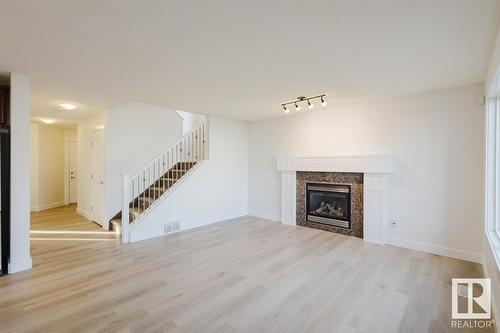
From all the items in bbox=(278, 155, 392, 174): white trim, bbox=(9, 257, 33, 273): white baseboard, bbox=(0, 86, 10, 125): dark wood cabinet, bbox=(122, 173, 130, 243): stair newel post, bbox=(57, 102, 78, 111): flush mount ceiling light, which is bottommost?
→ bbox=(9, 257, 33, 273): white baseboard

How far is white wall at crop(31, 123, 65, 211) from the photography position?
693 cm

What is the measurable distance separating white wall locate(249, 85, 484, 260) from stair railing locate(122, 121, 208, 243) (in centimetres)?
291

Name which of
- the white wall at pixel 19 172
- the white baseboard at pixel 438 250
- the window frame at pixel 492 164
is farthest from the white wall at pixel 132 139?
the window frame at pixel 492 164

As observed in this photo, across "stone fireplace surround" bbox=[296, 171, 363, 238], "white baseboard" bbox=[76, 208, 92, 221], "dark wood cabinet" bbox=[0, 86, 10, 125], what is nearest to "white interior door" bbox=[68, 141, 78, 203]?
"white baseboard" bbox=[76, 208, 92, 221]

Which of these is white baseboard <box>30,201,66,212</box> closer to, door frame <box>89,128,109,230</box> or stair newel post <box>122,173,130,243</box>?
door frame <box>89,128,109,230</box>

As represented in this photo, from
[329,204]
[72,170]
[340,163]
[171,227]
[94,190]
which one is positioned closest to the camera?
[340,163]

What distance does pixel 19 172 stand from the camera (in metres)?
3.02

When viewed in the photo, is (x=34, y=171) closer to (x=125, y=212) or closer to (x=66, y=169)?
(x=66, y=169)

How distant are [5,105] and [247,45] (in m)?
3.41

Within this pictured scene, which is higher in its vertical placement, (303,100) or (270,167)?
(303,100)

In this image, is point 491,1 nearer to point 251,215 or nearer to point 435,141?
point 435,141

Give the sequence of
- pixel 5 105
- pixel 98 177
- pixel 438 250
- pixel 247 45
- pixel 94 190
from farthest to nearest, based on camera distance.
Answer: pixel 94 190 < pixel 98 177 < pixel 438 250 < pixel 5 105 < pixel 247 45

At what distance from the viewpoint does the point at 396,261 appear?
334cm

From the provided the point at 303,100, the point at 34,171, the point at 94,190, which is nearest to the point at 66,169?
the point at 34,171
